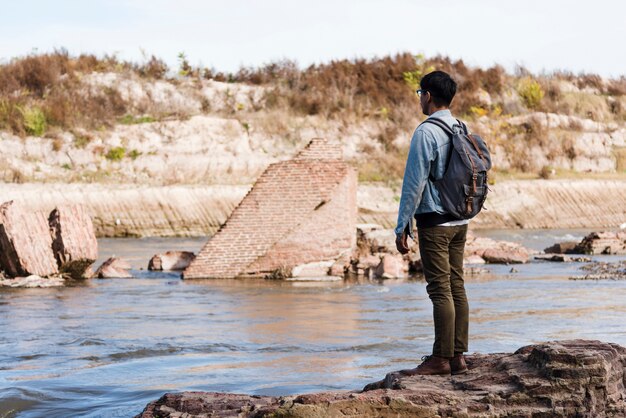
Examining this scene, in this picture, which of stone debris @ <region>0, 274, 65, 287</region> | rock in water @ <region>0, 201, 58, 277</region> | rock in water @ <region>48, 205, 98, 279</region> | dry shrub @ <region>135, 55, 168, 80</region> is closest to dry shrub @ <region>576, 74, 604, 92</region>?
dry shrub @ <region>135, 55, 168, 80</region>

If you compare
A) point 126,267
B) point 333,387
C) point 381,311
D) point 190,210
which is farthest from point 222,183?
point 333,387

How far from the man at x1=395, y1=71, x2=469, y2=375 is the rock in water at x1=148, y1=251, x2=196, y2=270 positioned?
16.3 m

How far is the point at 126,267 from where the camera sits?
70.7ft

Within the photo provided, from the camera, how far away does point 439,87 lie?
6.48 m

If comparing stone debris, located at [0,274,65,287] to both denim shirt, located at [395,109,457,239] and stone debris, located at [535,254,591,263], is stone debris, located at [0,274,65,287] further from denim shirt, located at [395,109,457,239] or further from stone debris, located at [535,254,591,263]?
denim shirt, located at [395,109,457,239]

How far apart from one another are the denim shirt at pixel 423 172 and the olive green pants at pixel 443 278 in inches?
5.4

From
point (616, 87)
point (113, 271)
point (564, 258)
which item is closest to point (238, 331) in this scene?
point (113, 271)

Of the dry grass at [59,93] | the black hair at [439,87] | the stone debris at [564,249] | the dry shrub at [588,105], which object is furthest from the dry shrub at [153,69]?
the black hair at [439,87]

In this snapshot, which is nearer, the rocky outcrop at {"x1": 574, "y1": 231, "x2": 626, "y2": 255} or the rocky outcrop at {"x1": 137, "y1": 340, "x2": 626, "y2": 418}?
the rocky outcrop at {"x1": 137, "y1": 340, "x2": 626, "y2": 418}

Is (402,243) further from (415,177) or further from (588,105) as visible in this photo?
(588,105)

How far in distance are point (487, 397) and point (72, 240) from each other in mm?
15034

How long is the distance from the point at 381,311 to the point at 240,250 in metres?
5.88

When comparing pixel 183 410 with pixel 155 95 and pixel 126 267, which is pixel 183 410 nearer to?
pixel 126 267

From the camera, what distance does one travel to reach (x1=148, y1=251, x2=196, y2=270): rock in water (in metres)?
22.3
